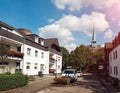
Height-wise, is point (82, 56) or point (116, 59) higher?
point (82, 56)

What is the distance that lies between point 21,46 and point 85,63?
40379 millimetres

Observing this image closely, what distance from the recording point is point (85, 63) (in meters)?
73.4

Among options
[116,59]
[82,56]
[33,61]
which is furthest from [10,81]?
[82,56]

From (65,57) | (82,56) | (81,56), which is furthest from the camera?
(65,57)

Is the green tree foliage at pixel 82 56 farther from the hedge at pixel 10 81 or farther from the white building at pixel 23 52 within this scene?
the hedge at pixel 10 81

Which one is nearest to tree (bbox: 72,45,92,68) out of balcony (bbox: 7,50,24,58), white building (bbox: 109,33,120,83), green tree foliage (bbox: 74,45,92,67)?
green tree foliage (bbox: 74,45,92,67)

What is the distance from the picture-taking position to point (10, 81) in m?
19.8

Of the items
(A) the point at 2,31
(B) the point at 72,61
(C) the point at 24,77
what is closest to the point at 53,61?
(B) the point at 72,61

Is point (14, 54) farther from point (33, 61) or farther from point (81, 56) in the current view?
point (81, 56)

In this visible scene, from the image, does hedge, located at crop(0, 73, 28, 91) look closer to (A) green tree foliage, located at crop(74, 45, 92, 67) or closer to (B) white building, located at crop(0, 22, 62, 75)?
(B) white building, located at crop(0, 22, 62, 75)

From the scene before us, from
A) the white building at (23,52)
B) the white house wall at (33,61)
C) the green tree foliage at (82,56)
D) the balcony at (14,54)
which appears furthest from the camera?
the green tree foliage at (82,56)

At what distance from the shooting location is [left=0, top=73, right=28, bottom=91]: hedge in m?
18.7

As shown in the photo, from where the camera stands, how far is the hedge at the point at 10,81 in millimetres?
18711

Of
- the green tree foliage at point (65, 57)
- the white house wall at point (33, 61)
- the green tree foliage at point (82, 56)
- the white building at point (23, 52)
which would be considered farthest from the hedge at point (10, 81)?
the green tree foliage at point (65, 57)
